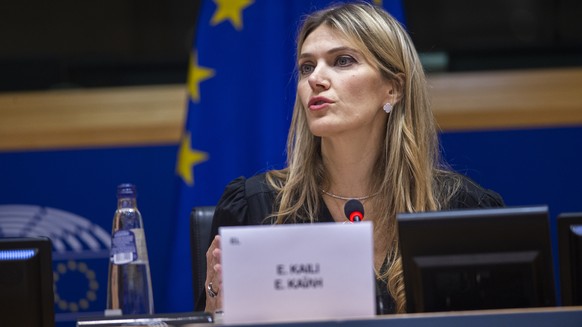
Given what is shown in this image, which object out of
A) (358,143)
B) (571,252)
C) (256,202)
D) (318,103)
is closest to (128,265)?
(256,202)

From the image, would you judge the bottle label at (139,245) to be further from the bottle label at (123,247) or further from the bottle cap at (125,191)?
the bottle cap at (125,191)

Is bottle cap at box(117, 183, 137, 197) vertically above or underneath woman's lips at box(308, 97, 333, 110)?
underneath

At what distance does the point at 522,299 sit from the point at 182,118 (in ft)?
9.31

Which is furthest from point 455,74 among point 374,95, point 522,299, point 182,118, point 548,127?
point 522,299

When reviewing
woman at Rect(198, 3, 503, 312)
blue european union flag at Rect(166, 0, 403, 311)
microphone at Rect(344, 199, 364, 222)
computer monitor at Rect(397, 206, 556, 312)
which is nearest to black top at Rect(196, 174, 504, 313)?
woman at Rect(198, 3, 503, 312)

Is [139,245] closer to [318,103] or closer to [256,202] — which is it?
[256,202]

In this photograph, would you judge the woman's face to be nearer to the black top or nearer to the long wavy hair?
the long wavy hair

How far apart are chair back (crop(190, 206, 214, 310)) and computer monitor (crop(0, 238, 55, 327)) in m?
0.76

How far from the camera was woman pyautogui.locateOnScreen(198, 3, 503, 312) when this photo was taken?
2.86m

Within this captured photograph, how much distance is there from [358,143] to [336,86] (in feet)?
0.77

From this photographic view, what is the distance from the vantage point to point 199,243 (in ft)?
9.33

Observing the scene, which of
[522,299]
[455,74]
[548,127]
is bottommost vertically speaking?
[522,299]

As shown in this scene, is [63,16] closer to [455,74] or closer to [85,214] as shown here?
[85,214]

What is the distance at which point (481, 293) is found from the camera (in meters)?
1.90
